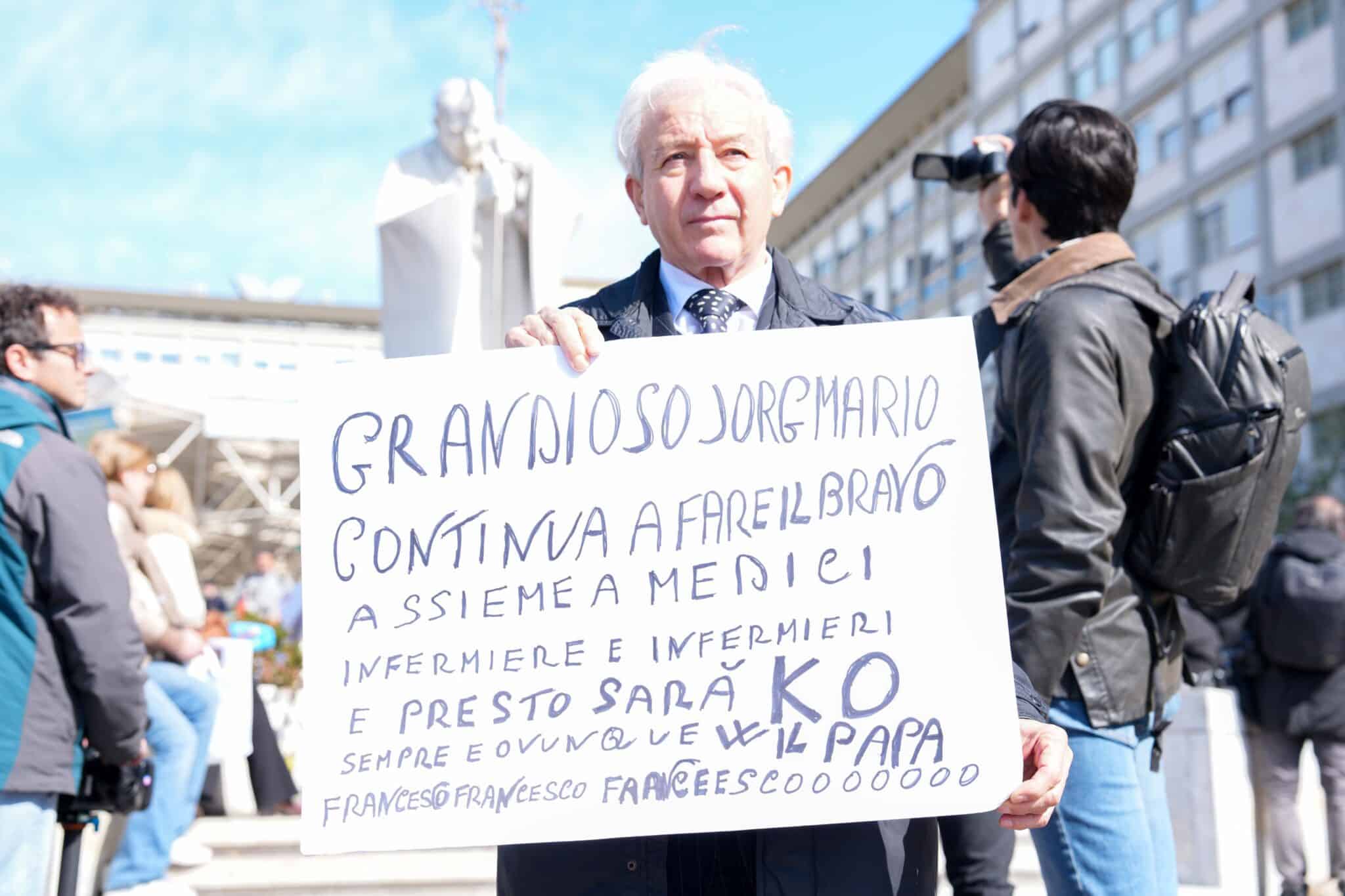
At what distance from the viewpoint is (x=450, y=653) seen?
1.78 metres

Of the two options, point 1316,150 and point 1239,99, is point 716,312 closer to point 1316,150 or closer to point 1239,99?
point 1316,150

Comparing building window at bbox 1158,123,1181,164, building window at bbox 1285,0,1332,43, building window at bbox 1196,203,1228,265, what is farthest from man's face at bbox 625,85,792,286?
building window at bbox 1158,123,1181,164

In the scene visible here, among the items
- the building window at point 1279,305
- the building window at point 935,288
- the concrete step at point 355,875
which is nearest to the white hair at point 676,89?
the concrete step at point 355,875

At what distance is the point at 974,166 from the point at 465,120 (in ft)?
13.7

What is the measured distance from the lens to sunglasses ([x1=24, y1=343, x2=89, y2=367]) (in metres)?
3.14

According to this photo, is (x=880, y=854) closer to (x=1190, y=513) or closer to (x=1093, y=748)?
(x=1093, y=748)

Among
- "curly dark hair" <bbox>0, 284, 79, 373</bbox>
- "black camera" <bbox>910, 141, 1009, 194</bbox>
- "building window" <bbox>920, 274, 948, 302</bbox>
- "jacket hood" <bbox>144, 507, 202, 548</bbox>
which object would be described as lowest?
"jacket hood" <bbox>144, 507, 202, 548</bbox>

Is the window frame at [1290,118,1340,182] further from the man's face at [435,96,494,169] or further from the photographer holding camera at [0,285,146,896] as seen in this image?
the photographer holding camera at [0,285,146,896]

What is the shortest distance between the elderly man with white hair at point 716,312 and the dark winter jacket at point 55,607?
133cm

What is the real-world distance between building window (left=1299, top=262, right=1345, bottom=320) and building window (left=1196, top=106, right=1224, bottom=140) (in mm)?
5377

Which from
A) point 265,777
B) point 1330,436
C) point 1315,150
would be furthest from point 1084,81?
point 265,777

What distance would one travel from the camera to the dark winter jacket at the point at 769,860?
5.82ft

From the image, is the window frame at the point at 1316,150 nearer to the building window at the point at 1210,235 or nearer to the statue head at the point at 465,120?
the building window at the point at 1210,235

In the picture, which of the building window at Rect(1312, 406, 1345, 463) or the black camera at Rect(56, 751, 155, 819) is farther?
the building window at Rect(1312, 406, 1345, 463)
